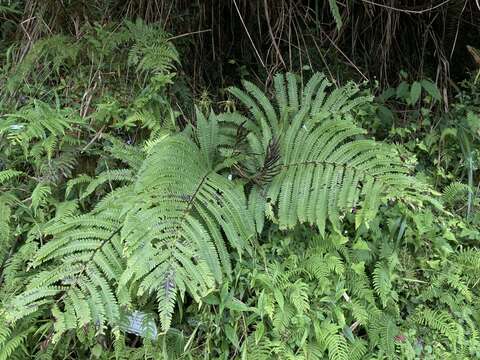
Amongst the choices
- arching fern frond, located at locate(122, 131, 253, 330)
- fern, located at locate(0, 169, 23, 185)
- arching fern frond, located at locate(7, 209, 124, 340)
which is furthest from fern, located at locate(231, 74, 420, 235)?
fern, located at locate(0, 169, 23, 185)

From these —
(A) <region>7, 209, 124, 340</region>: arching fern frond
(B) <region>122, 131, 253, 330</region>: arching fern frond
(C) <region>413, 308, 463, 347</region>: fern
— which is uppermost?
(B) <region>122, 131, 253, 330</region>: arching fern frond

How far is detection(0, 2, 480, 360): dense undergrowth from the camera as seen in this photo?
182cm

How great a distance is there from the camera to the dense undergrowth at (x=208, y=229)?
71.7 inches

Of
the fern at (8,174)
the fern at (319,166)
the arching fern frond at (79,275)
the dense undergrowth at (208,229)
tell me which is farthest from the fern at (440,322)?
the fern at (8,174)

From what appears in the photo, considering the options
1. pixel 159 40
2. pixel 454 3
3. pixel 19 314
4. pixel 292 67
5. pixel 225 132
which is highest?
pixel 454 3

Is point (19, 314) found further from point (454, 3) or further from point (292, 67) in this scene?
point (454, 3)

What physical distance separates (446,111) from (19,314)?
2.45 metres

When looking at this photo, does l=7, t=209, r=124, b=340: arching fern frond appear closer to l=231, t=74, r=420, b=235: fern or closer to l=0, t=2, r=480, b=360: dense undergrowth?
l=0, t=2, r=480, b=360: dense undergrowth

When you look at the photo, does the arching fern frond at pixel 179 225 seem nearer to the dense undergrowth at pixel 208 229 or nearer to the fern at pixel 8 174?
the dense undergrowth at pixel 208 229

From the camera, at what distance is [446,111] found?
111 inches

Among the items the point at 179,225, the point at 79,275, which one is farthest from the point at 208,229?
the point at 79,275

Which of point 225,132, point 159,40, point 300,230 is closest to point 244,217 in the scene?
point 300,230

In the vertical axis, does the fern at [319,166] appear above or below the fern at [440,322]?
above

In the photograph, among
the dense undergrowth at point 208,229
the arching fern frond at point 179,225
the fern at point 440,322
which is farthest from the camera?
the fern at point 440,322
